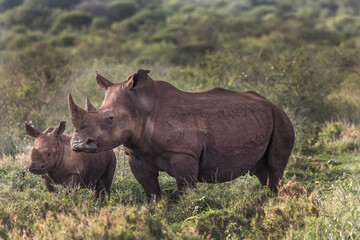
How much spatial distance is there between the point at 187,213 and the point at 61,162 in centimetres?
170

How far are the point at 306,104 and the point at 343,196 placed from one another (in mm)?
9018

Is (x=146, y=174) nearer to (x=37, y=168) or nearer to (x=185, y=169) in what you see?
(x=185, y=169)

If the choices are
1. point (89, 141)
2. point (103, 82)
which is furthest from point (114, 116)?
point (103, 82)

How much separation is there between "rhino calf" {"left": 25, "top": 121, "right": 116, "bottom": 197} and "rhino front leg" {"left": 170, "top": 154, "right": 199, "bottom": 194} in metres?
1.10

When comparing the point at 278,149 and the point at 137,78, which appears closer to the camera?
the point at 137,78

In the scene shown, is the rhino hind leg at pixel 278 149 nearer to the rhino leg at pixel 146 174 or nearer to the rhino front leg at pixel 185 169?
the rhino front leg at pixel 185 169

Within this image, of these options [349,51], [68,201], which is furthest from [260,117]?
[349,51]

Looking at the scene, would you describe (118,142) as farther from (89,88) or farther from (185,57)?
(185,57)

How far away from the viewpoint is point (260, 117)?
668cm

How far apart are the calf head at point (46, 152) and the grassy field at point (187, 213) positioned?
1.16ft

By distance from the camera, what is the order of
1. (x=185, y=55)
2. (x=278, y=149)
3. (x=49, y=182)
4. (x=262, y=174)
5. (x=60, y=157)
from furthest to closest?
A: (x=185, y=55) < (x=262, y=174) < (x=49, y=182) < (x=278, y=149) < (x=60, y=157)

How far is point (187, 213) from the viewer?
240 inches

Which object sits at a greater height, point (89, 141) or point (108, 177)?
point (89, 141)

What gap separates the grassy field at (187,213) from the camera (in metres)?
5.00
